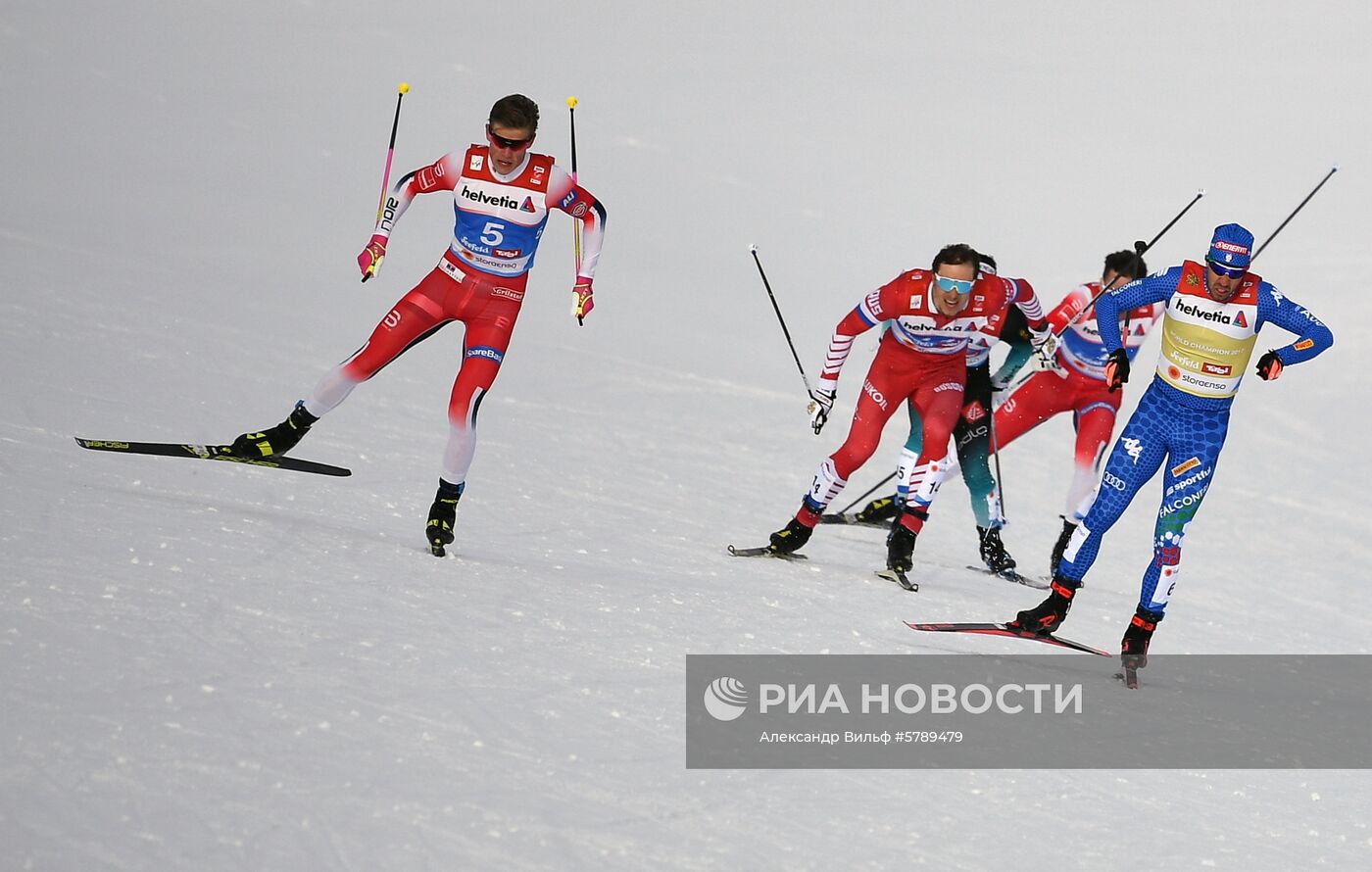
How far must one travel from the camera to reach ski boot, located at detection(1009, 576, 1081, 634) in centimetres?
736

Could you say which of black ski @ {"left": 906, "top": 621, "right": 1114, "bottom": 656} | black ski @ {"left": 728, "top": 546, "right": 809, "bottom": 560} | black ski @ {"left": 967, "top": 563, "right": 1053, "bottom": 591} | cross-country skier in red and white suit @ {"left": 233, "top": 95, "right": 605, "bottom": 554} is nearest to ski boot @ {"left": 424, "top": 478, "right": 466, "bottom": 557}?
cross-country skier in red and white suit @ {"left": 233, "top": 95, "right": 605, "bottom": 554}

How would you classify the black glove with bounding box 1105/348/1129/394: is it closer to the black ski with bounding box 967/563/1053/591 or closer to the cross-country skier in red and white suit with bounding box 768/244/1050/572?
the cross-country skier in red and white suit with bounding box 768/244/1050/572

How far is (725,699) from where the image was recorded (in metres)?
6.14

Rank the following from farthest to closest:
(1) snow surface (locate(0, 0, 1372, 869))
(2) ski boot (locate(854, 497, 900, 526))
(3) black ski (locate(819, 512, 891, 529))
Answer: (2) ski boot (locate(854, 497, 900, 526)), (3) black ski (locate(819, 512, 891, 529)), (1) snow surface (locate(0, 0, 1372, 869))

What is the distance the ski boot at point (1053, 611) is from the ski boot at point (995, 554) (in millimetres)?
2340

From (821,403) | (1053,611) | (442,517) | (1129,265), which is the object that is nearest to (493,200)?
(442,517)

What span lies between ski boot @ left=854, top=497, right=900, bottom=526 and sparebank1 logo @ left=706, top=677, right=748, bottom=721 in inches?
165

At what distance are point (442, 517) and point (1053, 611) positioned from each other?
9.29 feet

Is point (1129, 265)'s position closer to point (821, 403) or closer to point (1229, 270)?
point (821, 403)

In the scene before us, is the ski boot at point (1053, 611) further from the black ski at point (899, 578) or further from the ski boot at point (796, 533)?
the ski boot at point (796, 533)

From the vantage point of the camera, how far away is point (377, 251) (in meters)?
7.48

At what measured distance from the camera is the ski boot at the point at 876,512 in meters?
10.4

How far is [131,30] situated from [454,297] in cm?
1594

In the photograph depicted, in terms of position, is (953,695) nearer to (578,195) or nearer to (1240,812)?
(1240,812)
